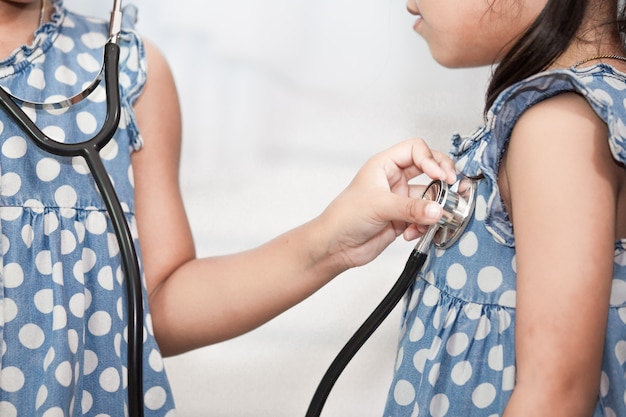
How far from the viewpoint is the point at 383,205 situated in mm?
782

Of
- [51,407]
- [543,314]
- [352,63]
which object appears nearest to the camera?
[543,314]

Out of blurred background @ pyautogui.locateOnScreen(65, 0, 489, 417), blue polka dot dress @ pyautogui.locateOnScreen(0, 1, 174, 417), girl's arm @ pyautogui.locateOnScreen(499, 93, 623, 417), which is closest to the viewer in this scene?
girl's arm @ pyautogui.locateOnScreen(499, 93, 623, 417)

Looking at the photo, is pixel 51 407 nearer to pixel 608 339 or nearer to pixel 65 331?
pixel 65 331

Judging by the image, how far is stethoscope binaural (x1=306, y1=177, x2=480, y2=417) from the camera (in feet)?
2.49

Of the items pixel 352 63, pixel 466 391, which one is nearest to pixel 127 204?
pixel 466 391

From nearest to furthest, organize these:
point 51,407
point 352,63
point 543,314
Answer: point 543,314, point 51,407, point 352,63

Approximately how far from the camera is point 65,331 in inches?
32.2

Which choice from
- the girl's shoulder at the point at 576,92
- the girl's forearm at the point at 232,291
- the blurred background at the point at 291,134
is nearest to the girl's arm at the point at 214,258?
the girl's forearm at the point at 232,291

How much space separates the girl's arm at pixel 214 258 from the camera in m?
0.85

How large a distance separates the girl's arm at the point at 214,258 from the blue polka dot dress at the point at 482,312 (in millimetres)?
64

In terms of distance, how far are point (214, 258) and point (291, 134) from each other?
392mm

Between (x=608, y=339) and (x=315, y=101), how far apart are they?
0.64 metres

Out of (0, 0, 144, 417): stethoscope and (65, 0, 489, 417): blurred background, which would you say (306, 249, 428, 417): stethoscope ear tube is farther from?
(65, 0, 489, 417): blurred background

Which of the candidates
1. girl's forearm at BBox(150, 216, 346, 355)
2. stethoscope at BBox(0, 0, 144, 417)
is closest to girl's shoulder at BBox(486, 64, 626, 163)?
girl's forearm at BBox(150, 216, 346, 355)
